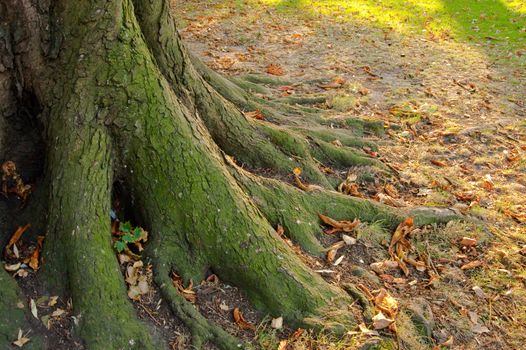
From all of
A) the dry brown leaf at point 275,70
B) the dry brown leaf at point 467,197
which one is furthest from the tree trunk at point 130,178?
the dry brown leaf at point 275,70

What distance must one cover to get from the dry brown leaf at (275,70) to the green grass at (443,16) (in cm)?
395

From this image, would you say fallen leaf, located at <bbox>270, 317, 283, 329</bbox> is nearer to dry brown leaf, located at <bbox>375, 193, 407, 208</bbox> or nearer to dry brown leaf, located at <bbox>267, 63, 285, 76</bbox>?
dry brown leaf, located at <bbox>375, 193, 407, 208</bbox>

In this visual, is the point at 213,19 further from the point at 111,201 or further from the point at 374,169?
the point at 111,201

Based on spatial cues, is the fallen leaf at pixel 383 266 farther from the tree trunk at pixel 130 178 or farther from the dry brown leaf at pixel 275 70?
the dry brown leaf at pixel 275 70

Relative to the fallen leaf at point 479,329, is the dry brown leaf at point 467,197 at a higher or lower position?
higher

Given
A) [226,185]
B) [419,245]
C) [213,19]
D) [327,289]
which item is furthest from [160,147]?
[213,19]

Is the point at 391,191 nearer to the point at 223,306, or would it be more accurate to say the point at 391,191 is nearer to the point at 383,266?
the point at 383,266

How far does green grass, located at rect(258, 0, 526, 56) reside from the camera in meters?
10.6

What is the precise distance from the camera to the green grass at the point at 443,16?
1059cm

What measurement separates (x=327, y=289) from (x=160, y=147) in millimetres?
1517

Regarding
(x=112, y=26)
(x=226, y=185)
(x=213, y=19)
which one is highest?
(x=112, y=26)

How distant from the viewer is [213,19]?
440 inches

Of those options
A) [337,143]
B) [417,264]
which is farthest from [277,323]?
[337,143]

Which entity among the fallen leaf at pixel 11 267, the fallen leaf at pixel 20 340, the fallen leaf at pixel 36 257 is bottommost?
the fallen leaf at pixel 20 340
